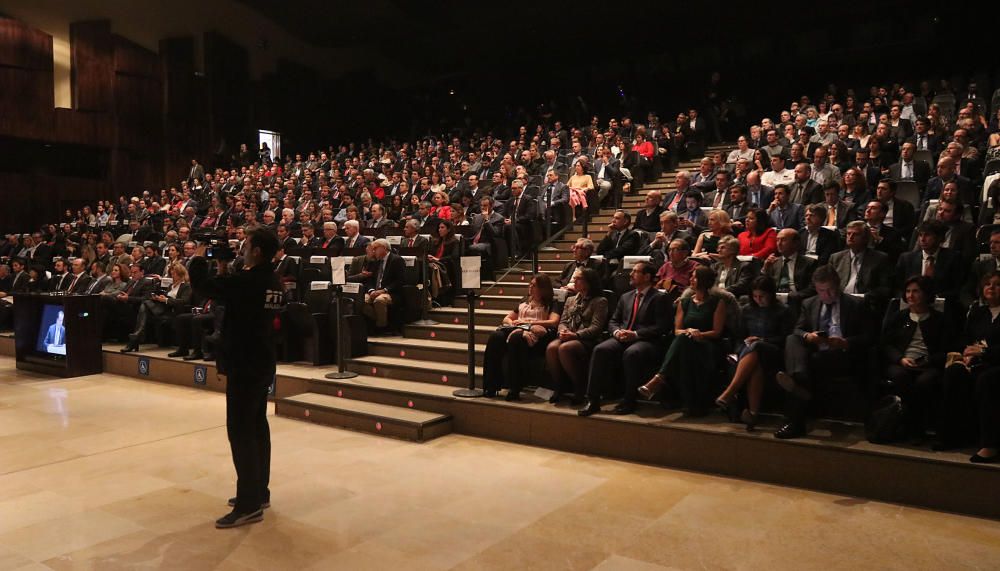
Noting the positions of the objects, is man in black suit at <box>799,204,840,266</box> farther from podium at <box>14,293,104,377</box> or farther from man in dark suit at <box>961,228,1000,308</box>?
podium at <box>14,293,104,377</box>

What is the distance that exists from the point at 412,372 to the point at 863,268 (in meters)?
3.39

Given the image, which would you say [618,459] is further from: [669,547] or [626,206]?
[626,206]

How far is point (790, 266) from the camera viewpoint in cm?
485

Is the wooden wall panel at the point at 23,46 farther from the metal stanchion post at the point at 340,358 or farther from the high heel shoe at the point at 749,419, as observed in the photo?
the high heel shoe at the point at 749,419

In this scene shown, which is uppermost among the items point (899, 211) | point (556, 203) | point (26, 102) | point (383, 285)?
point (26, 102)

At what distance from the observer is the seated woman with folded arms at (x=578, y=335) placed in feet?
15.6

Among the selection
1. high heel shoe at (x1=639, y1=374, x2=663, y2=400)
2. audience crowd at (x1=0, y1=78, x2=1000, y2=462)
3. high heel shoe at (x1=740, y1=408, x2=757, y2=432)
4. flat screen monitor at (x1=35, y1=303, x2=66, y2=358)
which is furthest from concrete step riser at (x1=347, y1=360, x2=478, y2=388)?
flat screen monitor at (x1=35, y1=303, x2=66, y2=358)

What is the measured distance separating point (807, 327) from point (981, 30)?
1149 centimetres

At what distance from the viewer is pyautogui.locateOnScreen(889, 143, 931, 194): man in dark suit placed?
6398 mm

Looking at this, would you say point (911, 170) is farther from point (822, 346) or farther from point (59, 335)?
point (59, 335)

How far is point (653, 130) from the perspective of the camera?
1130 centimetres

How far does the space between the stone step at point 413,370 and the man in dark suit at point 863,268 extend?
2.70 m

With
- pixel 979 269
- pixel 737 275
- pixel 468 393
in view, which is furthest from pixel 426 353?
pixel 979 269

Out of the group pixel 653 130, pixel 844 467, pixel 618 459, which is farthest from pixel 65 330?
pixel 653 130
